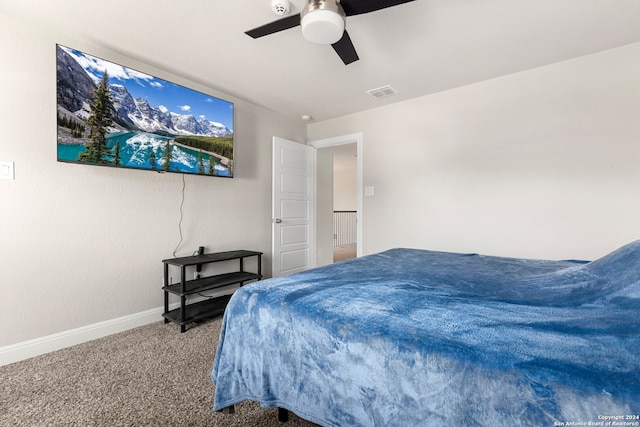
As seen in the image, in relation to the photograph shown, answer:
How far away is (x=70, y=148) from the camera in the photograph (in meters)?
2.03

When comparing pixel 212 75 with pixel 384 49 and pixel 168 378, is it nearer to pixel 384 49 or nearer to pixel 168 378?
pixel 384 49

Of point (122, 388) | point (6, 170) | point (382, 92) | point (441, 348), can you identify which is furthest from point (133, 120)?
point (441, 348)

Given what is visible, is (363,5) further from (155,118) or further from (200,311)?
(200,311)

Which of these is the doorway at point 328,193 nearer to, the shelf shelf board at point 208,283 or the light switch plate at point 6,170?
the shelf shelf board at point 208,283

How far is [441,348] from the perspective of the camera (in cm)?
79

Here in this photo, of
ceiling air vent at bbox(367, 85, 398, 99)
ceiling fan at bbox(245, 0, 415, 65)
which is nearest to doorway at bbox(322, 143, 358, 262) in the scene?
ceiling air vent at bbox(367, 85, 398, 99)

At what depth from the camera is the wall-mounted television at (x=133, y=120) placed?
2.02 m

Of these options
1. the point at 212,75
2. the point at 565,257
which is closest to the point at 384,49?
the point at 212,75

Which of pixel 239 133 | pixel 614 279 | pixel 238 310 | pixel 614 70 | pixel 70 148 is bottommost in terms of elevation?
pixel 238 310

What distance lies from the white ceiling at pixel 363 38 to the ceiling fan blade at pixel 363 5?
49cm

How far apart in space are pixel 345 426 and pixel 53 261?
249 centimetres

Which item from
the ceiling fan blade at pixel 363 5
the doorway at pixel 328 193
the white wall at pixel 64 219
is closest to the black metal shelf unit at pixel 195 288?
the white wall at pixel 64 219

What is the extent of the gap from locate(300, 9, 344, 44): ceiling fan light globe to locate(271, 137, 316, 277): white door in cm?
223

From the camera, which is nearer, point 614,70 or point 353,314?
point 353,314
